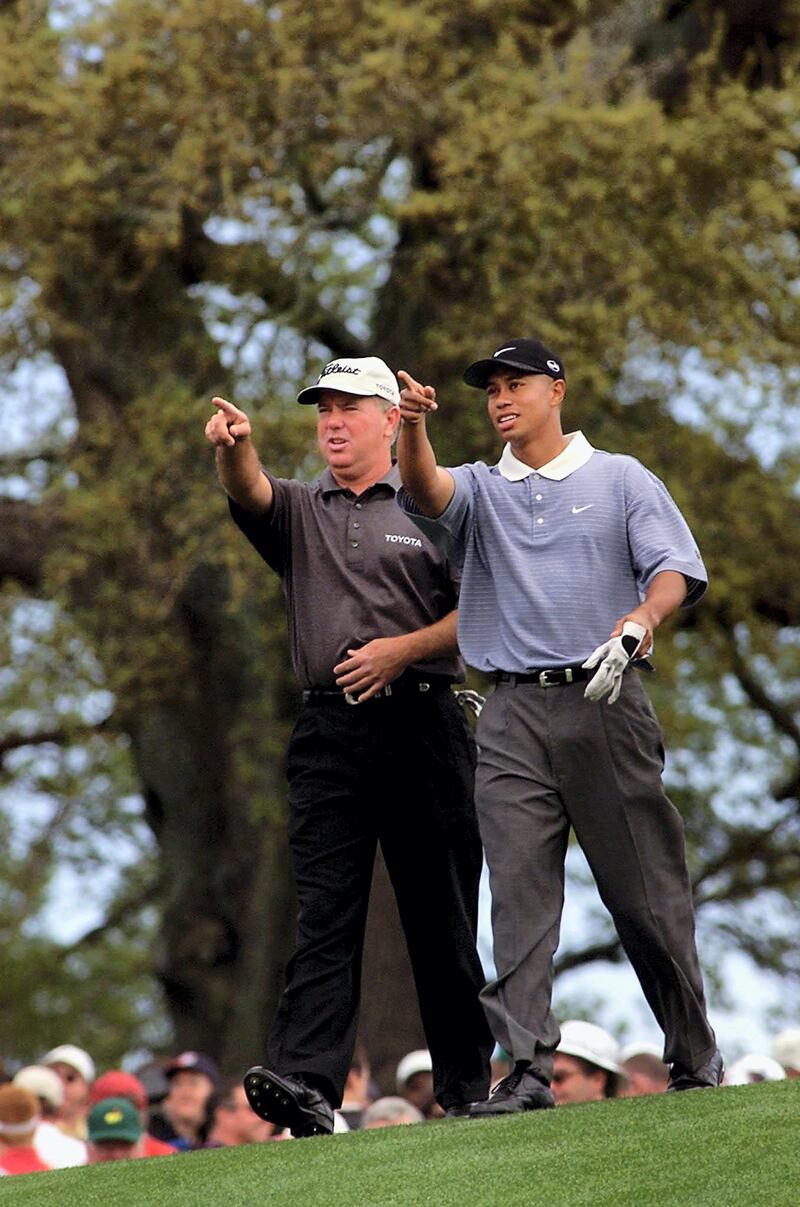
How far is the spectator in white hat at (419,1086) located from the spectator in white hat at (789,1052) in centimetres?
172

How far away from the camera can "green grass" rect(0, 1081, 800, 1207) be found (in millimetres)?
4949

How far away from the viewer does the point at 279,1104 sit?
20.5 ft

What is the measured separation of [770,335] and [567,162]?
6.02ft

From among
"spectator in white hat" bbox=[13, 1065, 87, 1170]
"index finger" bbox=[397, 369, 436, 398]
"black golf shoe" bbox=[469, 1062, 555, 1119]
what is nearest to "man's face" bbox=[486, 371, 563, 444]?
"index finger" bbox=[397, 369, 436, 398]

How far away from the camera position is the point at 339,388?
21.9ft

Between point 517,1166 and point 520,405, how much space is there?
7.79ft

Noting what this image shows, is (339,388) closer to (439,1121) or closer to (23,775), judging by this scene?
(439,1121)

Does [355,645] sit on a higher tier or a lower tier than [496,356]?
lower

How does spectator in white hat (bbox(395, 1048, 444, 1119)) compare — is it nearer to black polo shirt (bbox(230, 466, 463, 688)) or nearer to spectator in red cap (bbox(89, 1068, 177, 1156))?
spectator in red cap (bbox(89, 1068, 177, 1156))

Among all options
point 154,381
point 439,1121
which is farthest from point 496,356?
point 154,381

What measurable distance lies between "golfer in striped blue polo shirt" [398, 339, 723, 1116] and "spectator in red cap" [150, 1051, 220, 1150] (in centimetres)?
455

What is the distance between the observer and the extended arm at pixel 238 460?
630 cm

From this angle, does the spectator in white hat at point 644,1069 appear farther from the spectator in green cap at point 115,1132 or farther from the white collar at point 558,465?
the white collar at point 558,465

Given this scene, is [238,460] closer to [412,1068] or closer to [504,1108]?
[504,1108]
